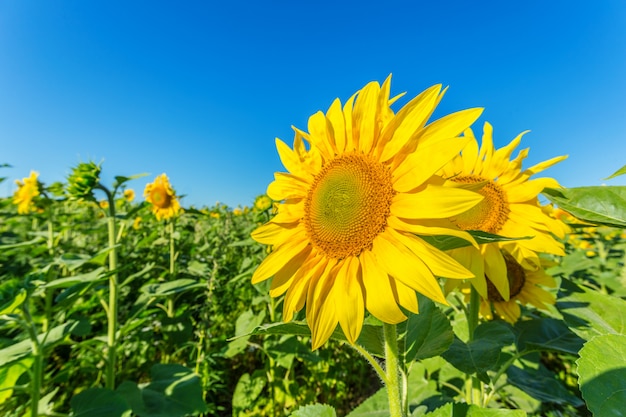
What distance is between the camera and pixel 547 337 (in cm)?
124

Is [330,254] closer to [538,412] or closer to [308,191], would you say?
[308,191]

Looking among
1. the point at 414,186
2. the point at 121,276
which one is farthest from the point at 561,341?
the point at 121,276

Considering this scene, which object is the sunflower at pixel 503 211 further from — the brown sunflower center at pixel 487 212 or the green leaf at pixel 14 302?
the green leaf at pixel 14 302

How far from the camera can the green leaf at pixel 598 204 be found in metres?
0.77

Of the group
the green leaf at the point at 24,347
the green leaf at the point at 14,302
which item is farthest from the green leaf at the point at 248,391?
the green leaf at the point at 14,302

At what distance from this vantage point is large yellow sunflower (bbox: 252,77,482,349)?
77 centimetres

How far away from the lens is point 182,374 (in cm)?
206

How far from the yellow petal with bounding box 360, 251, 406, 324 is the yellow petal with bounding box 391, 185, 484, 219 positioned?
143mm

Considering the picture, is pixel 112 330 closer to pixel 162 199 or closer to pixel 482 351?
pixel 482 351

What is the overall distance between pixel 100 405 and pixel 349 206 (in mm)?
1565

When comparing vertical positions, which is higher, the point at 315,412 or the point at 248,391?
the point at 315,412

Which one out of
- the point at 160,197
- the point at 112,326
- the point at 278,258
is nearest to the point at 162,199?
the point at 160,197

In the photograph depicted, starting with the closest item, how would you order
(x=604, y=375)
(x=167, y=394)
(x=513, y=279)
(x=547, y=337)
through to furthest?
(x=604, y=375), (x=547, y=337), (x=513, y=279), (x=167, y=394)

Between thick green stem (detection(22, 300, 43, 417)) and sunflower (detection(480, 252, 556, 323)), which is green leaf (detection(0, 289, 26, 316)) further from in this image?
sunflower (detection(480, 252, 556, 323))
